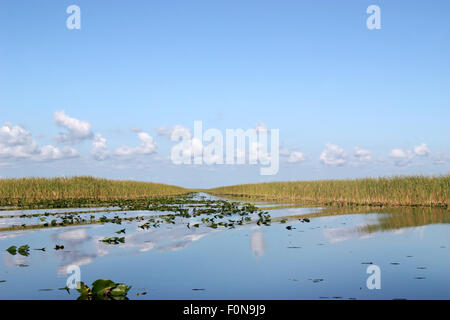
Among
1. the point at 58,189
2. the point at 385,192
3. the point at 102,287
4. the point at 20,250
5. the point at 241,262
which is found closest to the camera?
the point at 102,287

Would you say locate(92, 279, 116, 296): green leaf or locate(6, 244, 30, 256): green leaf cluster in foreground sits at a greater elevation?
locate(92, 279, 116, 296): green leaf

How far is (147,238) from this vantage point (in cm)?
1169

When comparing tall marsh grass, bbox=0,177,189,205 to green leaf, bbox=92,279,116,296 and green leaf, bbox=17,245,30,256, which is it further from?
green leaf, bbox=92,279,116,296

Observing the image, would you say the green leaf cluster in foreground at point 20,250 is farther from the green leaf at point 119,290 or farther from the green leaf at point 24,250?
the green leaf at point 119,290

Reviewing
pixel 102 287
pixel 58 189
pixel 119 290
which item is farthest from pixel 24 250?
pixel 58 189

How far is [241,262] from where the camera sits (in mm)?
8258

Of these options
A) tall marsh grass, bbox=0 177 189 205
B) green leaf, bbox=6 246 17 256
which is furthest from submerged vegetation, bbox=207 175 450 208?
green leaf, bbox=6 246 17 256

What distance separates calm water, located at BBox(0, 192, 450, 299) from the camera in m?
6.21

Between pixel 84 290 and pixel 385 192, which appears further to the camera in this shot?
pixel 385 192

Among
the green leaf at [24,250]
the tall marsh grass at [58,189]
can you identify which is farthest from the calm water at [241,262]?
the tall marsh grass at [58,189]

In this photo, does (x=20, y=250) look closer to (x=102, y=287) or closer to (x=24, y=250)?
(x=24, y=250)

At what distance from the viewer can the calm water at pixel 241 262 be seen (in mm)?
6207
